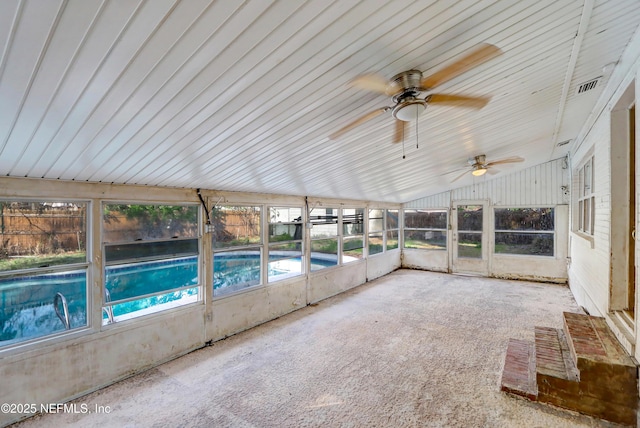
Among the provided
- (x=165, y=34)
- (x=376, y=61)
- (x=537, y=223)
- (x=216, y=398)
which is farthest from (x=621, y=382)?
(x=537, y=223)

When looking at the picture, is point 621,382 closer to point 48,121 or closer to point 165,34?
point 165,34

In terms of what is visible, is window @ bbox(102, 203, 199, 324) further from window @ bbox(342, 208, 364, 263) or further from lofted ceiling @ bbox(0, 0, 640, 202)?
window @ bbox(342, 208, 364, 263)

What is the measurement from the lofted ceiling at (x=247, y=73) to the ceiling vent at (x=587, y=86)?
65 millimetres

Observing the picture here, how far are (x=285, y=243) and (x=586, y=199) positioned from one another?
209 inches

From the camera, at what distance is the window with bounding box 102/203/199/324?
3293 millimetres

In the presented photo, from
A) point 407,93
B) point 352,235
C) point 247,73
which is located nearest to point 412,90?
point 407,93

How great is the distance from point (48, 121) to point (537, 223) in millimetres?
9356

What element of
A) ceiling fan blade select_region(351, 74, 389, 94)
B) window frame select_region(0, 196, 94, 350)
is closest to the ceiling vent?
ceiling fan blade select_region(351, 74, 389, 94)

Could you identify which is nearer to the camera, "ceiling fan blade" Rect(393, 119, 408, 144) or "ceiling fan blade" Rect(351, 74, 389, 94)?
"ceiling fan blade" Rect(351, 74, 389, 94)

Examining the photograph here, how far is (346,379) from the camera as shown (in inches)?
123

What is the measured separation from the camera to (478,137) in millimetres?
4082

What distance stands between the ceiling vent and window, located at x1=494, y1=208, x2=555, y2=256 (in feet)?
16.8

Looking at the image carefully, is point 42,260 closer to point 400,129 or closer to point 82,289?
point 82,289

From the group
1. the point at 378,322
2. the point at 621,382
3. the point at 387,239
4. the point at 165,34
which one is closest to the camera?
the point at 165,34
